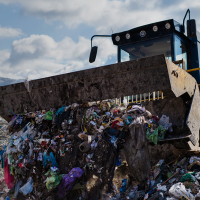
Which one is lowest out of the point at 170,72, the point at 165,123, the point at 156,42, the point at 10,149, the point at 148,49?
the point at 10,149

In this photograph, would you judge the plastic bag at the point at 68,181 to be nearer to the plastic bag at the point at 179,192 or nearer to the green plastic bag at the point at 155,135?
the green plastic bag at the point at 155,135

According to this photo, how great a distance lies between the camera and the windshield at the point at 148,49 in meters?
5.24

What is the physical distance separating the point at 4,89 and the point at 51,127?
3.14 feet

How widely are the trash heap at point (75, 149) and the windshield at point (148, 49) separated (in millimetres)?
2157

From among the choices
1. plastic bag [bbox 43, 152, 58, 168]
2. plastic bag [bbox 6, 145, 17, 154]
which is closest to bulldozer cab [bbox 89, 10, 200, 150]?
plastic bag [bbox 43, 152, 58, 168]

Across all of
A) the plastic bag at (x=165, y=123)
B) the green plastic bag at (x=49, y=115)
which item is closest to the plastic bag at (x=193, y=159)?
the plastic bag at (x=165, y=123)

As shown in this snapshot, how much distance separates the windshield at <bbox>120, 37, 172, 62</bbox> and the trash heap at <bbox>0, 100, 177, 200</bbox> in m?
2.16

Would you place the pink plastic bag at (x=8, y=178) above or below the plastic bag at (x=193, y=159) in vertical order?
below

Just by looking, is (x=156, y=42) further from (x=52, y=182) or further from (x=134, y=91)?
(x=52, y=182)

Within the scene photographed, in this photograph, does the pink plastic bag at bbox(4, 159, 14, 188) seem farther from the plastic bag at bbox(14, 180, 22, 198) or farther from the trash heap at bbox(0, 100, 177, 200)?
the plastic bag at bbox(14, 180, 22, 198)

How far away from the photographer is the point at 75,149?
3250 millimetres

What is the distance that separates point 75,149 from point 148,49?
3.06 m

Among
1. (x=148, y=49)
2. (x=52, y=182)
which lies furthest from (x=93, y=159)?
(x=148, y=49)

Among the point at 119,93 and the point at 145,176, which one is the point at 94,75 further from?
the point at 145,176
